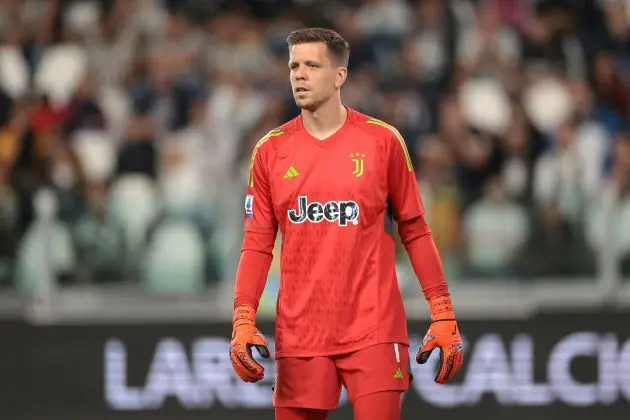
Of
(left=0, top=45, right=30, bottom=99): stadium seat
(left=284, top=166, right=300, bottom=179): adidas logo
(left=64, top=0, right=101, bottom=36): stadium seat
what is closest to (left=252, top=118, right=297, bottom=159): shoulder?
(left=284, top=166, right=300, bottom=179): adidas logo

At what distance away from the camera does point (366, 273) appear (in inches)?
221

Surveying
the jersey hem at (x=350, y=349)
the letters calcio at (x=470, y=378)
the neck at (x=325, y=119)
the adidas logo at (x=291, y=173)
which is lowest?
the letters calcio at (x=470, y=378)

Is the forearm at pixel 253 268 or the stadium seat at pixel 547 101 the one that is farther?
the stadium seat at pixel 547 101

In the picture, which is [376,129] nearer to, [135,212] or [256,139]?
[135,212]

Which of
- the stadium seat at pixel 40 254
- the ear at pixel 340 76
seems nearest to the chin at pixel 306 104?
the ear at pixel 340 76

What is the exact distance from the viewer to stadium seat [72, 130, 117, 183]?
10.5 metres

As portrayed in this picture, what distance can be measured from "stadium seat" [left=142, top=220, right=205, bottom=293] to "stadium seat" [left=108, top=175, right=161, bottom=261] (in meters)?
0.09

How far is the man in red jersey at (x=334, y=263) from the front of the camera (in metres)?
5.57

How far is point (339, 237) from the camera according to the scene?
5578mm

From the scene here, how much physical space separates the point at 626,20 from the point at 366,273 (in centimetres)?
765

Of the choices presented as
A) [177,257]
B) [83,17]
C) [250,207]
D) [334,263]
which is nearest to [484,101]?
[177,257]

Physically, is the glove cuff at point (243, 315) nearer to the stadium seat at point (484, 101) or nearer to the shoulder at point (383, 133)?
the shoulder at point (383, 133)

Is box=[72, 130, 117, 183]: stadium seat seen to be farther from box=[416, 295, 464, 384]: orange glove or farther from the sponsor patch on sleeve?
box=[416, 295, 464, 384]: orange glove

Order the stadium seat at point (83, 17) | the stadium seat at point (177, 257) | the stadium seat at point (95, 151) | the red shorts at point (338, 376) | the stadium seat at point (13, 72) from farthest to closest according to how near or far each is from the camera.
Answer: the stadium seat at point (83, 17) → the stadium seat at point (13, 72) → the stadium seat at point (95, 151) → the stadium seat at point (177, 257) → the red shorts at point (338, 376)
